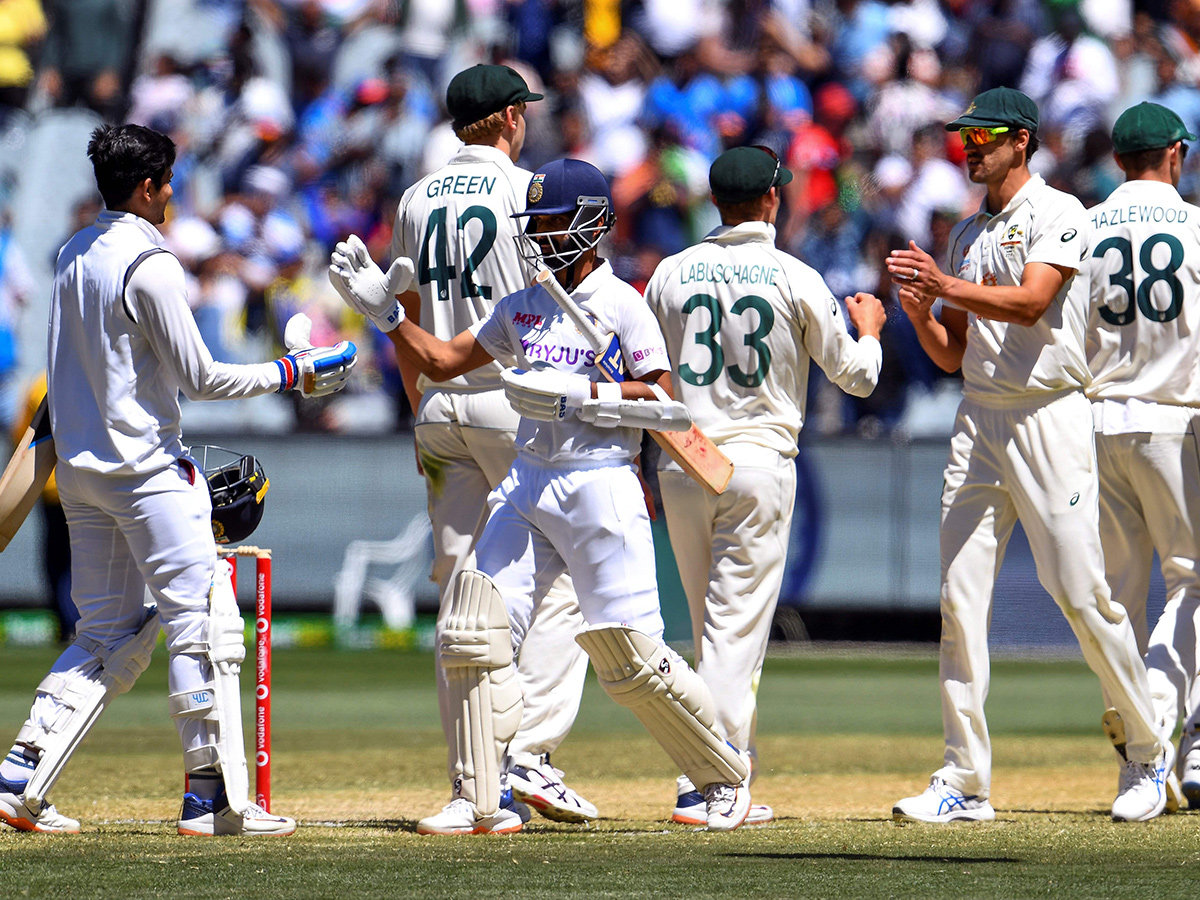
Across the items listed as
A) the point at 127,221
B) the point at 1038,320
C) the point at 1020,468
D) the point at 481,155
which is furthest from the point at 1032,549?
the point at 127,221

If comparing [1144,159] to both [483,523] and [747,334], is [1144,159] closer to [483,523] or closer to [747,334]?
[747,334]

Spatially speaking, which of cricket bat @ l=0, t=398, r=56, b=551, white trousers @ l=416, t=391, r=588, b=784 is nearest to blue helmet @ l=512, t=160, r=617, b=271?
white trousers @ l=416, t=391, r=588, b=784

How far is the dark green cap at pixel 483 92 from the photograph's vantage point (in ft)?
21.7

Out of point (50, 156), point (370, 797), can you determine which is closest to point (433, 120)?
point (50, 156)

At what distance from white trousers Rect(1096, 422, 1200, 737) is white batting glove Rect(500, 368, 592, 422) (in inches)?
101

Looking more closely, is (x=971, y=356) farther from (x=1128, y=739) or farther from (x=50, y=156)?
(x=50, y=156)

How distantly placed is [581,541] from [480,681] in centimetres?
55

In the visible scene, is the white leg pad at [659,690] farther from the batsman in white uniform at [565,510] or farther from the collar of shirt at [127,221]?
the collar of shirt at [127,221]

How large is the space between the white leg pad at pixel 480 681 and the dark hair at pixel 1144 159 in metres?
3.33

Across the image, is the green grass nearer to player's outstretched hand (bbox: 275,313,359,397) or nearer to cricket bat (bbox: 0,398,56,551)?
cricket bat (bbox: 0,398,56,551)

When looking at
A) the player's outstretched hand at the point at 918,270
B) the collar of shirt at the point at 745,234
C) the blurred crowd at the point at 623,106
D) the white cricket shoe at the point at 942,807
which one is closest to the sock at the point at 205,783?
the white cricket shoe at the point at 942,807

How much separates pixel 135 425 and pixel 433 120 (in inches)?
455

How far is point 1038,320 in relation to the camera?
6184 millimetres

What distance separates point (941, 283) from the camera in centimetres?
588
